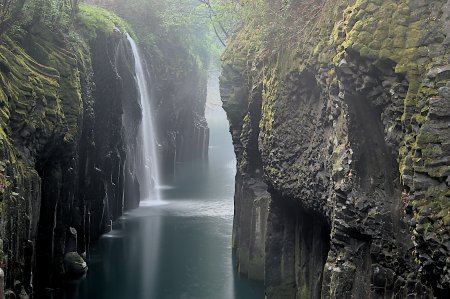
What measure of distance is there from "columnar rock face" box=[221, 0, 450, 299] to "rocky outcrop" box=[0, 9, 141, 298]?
6.85m

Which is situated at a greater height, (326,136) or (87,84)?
(87,84)

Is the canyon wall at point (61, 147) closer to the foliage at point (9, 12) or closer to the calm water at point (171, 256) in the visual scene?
the calm water at point (171, 256)

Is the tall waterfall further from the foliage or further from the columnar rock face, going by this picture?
the columnar rock face

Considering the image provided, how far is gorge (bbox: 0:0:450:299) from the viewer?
1038cm

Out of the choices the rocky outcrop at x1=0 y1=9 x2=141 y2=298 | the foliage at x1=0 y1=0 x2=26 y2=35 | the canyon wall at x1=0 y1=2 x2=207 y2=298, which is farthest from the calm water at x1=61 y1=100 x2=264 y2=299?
the foliage at x1=0 y1=0 x2=26 y2=35

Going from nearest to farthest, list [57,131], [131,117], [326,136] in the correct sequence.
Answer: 1. [326,136]
2. [57,131]
3. [131,117]

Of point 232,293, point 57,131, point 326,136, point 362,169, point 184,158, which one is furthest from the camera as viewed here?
point 184,158

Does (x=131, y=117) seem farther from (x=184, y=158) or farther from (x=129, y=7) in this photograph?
(x=184, y=158)

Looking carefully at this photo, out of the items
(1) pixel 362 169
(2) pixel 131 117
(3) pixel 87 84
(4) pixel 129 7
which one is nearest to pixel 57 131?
(3) pixel 87 84

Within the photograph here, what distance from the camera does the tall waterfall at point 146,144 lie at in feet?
124

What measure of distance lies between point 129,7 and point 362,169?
34251mm

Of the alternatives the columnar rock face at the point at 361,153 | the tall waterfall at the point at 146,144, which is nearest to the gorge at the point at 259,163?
the columnar rock face at the point at 361,153

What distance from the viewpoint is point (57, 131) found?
18891 millimetres

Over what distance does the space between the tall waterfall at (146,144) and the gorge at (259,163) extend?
1.76 feet
